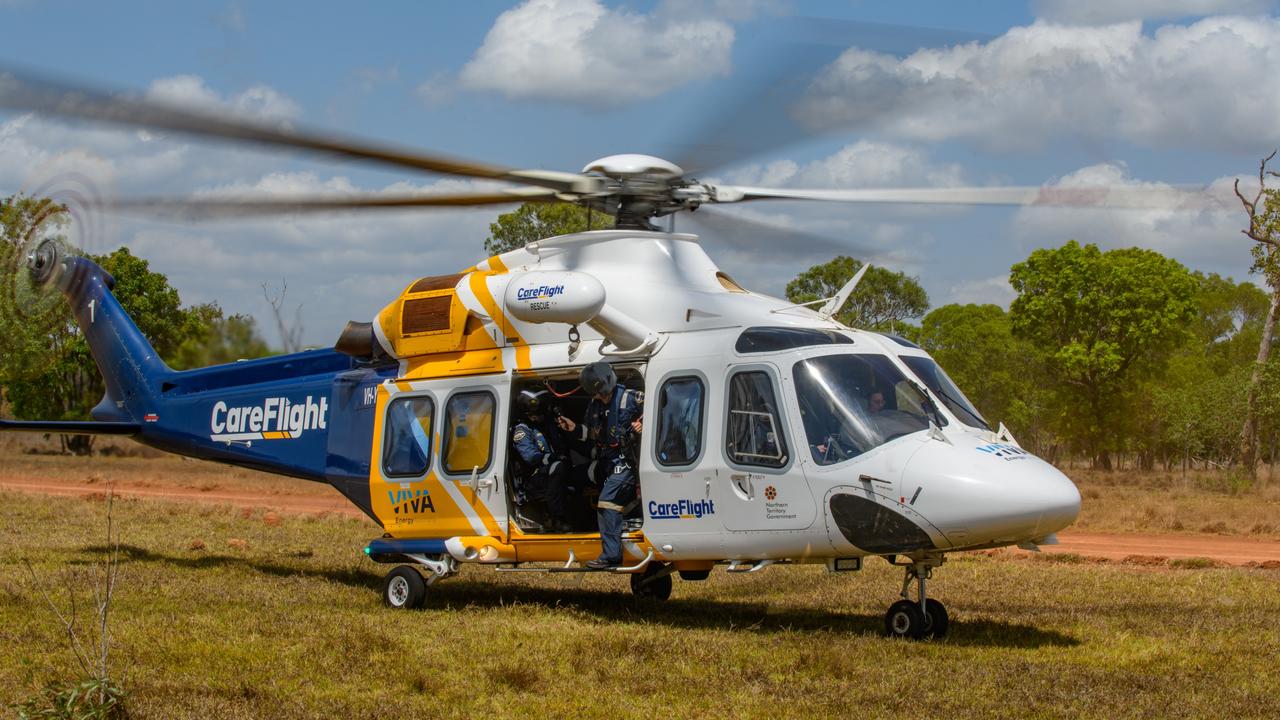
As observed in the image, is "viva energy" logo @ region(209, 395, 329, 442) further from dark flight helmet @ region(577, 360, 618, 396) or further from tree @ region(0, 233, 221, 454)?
dark flight helmet @ region(577, 360, 618, 396)

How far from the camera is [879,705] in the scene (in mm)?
7492

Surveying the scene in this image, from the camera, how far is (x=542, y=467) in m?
11.6

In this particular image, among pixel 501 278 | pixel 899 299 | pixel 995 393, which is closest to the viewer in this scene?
pixel 501 278

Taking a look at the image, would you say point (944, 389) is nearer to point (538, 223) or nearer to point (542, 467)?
point (542, 467)

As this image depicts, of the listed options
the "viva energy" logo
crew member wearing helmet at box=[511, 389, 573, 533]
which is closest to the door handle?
crew member wearing helmet at box=[511, 389, 573, 533]

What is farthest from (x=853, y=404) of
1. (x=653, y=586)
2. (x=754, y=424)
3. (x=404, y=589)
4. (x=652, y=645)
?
(x=404, y=589)

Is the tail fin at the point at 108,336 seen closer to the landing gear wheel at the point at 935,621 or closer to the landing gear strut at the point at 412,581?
the landing gear strut at the point at 412,581

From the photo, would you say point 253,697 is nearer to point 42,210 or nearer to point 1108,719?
point 1108,719

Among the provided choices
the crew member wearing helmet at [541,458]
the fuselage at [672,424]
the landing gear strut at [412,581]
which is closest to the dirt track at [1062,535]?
the fuselage at [672,424]

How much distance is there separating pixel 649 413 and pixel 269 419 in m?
5.16

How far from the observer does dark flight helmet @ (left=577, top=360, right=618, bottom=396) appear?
10750 millimetres

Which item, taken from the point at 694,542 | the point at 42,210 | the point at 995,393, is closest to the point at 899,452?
the point at 694,542

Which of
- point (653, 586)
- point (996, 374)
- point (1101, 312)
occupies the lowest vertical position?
point (653, 586)

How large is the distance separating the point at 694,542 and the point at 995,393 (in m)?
41.6
